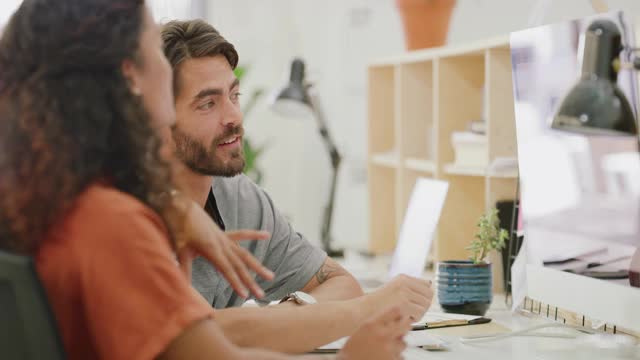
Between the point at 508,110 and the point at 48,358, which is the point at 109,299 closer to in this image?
the point at 48,358

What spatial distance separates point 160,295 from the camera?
3.42 ft

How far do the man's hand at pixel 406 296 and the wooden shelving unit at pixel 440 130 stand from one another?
2.23ft

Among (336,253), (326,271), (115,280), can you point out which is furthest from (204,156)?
(336,253)

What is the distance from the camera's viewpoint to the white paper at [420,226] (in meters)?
2.34

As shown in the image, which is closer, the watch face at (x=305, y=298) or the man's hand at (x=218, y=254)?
the man's hand at (x=218, y=254)

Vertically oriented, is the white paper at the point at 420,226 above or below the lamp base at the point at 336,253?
above

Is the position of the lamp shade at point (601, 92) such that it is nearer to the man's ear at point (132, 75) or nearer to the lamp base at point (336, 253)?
the man's ear at point (132, 75)

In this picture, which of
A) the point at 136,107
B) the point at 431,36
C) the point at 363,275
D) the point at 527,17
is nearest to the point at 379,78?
the point at 431,36

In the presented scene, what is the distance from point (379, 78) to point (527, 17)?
1.92 feet

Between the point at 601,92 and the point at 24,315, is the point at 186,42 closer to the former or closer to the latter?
the point at 601,92

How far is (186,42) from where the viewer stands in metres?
2.02

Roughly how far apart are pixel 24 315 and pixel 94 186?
0.16 m

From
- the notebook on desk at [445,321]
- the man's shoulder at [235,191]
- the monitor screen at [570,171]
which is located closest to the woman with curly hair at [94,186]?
the monitor screen at [570,171]

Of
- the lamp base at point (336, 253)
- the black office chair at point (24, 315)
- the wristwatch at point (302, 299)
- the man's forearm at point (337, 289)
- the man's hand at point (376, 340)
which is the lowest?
the lamp base at point (336, 253)
